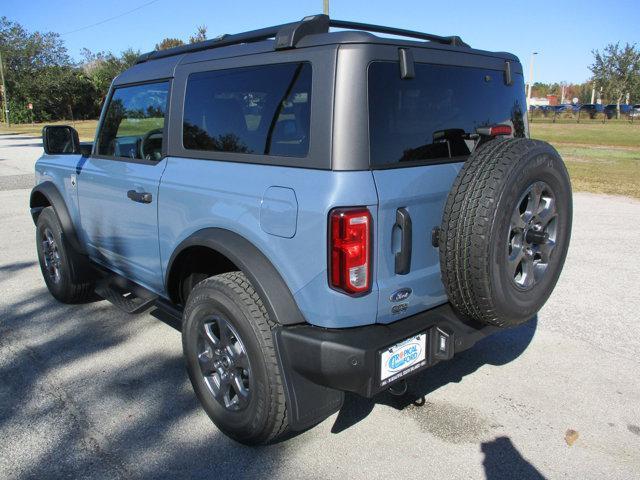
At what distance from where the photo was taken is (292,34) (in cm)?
239

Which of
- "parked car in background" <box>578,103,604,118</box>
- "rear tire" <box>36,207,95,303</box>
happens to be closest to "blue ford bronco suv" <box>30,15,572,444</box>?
"rear tire" <box>36,207,95,303</box>

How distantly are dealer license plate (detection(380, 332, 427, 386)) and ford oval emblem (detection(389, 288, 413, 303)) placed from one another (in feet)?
0.58

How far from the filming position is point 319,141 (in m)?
2.25

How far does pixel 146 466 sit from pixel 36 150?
21699 mm

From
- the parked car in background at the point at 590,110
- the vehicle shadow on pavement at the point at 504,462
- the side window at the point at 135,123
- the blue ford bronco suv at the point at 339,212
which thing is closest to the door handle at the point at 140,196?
the blue ford bronco suv at the point at 339,212

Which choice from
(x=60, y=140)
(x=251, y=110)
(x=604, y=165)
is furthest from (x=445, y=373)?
(x=604, y=165)

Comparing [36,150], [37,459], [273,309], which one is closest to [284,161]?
[273,309]

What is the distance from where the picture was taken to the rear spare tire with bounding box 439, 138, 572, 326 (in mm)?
2268

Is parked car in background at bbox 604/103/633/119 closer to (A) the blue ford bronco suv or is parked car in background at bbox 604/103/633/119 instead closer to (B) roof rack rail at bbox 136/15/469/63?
(B) roof rack rail at bbox 136/15/469/63

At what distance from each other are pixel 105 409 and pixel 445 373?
2077mm

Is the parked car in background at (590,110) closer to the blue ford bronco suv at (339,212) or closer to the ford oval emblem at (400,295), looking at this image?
→ the blue ford bronco suv at (339,212)

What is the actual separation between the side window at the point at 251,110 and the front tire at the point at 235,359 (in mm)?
673

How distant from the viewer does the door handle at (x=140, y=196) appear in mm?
3129

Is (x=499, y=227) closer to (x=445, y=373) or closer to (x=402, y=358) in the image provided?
(x=402, y=358)
